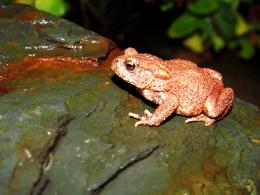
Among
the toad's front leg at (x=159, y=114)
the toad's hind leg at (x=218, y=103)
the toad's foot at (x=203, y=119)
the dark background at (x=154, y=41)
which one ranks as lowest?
the dark background at (x=154, y=41)

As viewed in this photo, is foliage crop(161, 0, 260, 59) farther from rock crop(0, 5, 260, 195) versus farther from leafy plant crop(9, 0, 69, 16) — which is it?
rock crop(0, 5, 260, 195)

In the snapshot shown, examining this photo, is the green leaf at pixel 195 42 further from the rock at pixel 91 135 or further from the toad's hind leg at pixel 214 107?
the toad's hind leg at pixel 214 107

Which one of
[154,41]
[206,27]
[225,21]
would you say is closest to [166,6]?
[206,27]

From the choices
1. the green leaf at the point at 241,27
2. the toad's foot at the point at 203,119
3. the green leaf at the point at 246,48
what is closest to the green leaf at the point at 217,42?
the green leaf at the point at 241,27

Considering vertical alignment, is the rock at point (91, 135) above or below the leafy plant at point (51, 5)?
above

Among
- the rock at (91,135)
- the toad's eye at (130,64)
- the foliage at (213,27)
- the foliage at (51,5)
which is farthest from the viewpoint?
the foliage at (213,27)

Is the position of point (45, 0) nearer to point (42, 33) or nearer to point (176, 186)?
point (42, 33)

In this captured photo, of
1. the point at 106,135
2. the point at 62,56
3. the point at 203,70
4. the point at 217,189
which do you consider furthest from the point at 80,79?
the point at 217,189

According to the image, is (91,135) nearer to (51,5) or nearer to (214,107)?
(214,107)

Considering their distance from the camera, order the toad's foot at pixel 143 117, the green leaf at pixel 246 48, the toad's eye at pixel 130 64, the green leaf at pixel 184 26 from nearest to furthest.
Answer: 1. the toad's foot at pixel 143 117
2. the toad's eye at pixel 130 64
3. the green leaf at pixel 184 26
4. the green leaf at pixel 246 48
